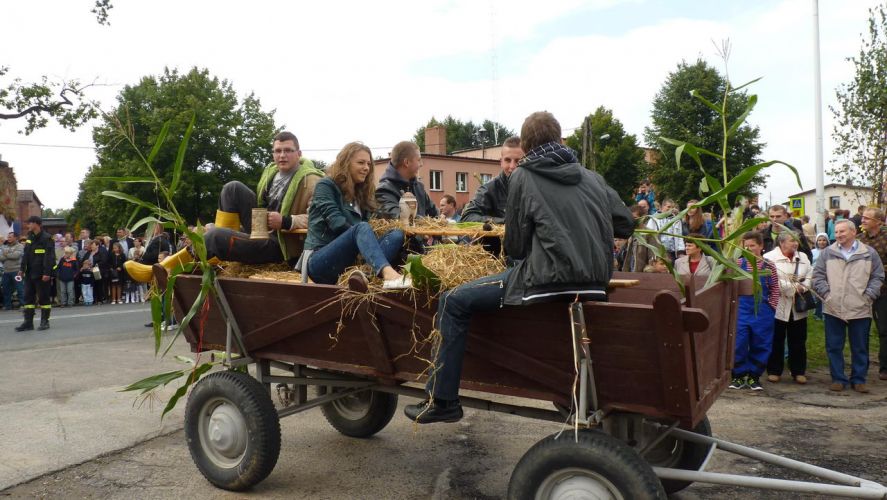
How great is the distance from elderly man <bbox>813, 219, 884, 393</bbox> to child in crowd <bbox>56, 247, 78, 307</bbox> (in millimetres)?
15922

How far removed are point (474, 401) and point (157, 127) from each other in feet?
111

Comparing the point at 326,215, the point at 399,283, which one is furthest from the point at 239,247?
the point at 399,283

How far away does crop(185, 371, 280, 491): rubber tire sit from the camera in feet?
13.2

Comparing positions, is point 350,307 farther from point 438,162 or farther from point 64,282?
point 438,162

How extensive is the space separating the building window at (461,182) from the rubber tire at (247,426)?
42432 mm

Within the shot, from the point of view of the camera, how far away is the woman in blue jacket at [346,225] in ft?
12.8

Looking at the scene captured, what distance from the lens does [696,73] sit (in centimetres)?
3744

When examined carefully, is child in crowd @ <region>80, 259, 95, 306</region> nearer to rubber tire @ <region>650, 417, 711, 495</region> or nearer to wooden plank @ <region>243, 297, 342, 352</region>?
wooden plank @ <region>243, 297, 342, 352</region>

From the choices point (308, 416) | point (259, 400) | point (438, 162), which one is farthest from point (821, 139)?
point (438, 162)

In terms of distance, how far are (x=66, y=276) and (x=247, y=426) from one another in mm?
14724

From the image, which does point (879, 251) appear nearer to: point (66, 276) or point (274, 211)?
point (274, 211)

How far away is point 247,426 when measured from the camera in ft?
13.3

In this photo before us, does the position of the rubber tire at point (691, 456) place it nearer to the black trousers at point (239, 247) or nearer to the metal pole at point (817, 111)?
the black trousers at point (239, 247)

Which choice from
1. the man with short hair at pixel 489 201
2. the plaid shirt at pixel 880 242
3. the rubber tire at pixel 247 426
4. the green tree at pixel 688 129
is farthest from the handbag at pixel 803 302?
the green tree at pixel 688 129
